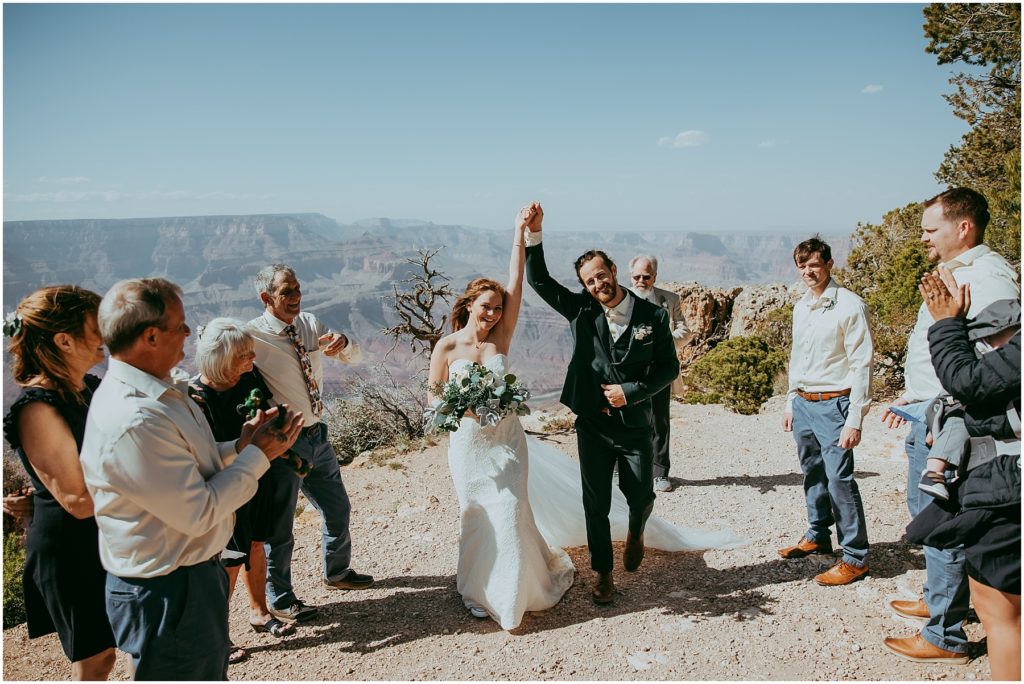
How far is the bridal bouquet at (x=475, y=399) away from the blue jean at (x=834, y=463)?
7.28ft

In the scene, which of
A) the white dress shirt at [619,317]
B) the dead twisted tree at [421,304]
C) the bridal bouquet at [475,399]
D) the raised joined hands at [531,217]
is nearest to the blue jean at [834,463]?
the white dress shirt at [619,317]

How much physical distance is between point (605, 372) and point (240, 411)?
242 centimetres

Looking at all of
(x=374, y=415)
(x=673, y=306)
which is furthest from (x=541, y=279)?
(x=374, y=415)

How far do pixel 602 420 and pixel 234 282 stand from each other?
77.6 metres

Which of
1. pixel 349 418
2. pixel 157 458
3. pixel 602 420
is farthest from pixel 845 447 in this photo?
pixel 349 418

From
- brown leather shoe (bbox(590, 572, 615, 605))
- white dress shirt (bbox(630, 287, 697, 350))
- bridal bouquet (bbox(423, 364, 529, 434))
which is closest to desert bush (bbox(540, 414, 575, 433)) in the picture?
white dress shirt (bbox(630, 287, 697, 350))

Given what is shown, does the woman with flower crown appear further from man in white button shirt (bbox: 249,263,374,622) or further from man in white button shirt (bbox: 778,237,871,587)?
man in white button shirt (bbox: 778,237,871,587)

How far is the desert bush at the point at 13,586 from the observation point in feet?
18.2

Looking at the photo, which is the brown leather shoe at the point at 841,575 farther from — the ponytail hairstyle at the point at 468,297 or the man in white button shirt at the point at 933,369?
the ponytail hairstyle at the point at 468,297

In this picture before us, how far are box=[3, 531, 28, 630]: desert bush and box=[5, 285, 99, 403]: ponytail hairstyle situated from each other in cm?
223

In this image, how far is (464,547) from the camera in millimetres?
4469

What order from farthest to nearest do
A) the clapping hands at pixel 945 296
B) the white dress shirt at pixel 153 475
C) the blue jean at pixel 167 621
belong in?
the clapping hands at pixel 945 296, the blue jean at pixel 167 621, the white dress shirt at pixel 153 475

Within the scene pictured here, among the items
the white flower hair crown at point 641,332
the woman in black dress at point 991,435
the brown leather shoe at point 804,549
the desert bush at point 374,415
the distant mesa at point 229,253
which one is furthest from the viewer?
the distant mesa at point 229,253

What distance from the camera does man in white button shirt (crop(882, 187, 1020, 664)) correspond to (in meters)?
3.26
